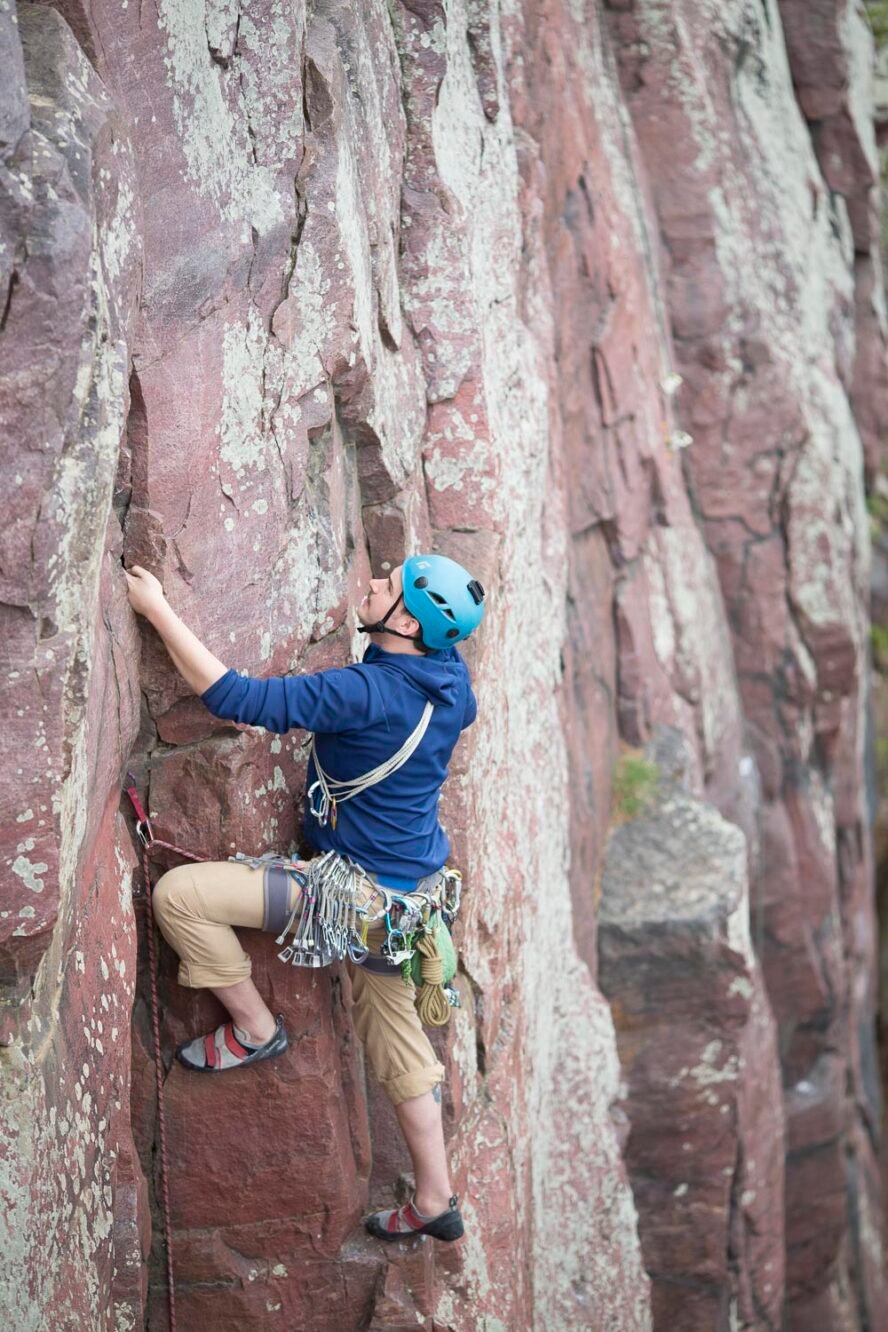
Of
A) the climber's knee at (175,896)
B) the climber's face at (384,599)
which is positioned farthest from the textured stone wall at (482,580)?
the climber's face at (384,599)

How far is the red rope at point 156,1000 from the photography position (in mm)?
4941

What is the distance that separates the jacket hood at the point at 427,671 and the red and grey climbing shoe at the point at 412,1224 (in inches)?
87.2

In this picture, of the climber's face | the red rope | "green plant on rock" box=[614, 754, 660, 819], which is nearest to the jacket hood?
the climber's face

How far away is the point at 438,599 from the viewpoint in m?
4.89

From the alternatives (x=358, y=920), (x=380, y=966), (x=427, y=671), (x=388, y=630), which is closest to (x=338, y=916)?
(x=358, y=920)

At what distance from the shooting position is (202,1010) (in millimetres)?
5273

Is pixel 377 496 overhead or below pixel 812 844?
overhead

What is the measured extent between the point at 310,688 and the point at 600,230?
565 cm

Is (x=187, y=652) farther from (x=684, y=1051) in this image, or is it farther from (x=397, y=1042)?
(x=684, y=1051)

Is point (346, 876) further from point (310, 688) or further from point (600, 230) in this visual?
point (600, 230)

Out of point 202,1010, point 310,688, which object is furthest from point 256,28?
point 202,1010

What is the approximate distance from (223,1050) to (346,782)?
1196 mm

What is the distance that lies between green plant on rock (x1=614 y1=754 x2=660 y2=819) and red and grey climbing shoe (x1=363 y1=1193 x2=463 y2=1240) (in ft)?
13.9

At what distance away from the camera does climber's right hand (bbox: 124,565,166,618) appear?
454 centimetres
